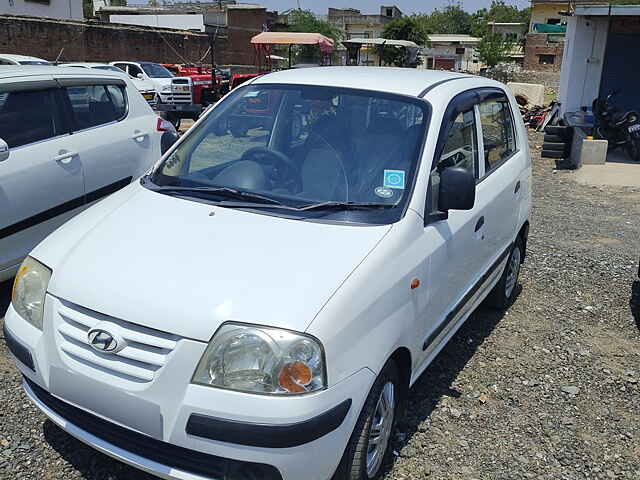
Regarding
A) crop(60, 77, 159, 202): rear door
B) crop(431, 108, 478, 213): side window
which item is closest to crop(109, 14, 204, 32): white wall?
crop(60, 77, 159, 202): rear door

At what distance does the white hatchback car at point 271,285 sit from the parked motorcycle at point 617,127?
384 inches

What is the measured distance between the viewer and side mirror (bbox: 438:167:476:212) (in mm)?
2943

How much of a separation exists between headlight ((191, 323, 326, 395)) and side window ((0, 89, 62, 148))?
122 inches

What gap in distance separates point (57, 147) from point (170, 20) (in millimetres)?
46191

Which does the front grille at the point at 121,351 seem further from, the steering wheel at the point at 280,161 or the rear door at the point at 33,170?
the rear door at the point at 33,170

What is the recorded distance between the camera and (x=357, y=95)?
342cm

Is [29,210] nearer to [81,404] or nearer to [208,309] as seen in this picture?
[81,404]

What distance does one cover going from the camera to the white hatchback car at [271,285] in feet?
7.11

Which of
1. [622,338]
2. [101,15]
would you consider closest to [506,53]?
[101,15]

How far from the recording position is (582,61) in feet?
46.1

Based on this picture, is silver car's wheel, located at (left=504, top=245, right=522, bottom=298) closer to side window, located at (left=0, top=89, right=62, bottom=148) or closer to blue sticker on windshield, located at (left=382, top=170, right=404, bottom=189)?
blue sticker on windshield, located at (left=382, top=170, right=404, bottom=189)

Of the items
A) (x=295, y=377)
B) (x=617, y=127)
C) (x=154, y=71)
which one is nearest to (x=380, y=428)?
(x=295, y=377)

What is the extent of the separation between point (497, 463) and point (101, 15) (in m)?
55.6

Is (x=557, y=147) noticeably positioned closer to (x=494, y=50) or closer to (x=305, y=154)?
(x=305, y=154)
